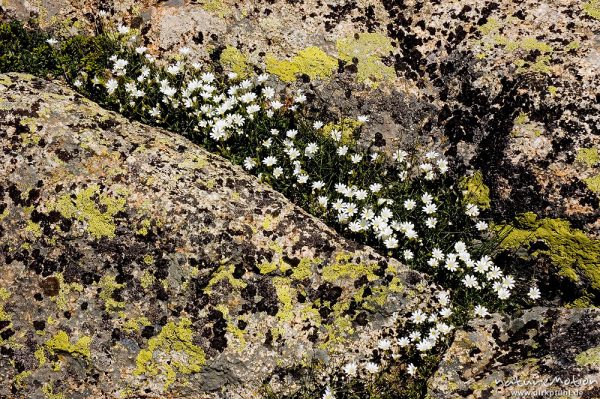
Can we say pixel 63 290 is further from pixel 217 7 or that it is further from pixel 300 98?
pixel 217 7

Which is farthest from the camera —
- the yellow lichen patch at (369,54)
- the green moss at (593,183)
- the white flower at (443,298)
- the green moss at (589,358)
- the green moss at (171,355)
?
the yellow lichen patch at (369,54)

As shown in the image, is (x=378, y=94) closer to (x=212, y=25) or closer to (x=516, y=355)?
(x=212, y=25)

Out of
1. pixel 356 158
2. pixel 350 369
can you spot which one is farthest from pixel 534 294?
pixel 356 158

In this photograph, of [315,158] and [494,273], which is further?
[315,158]

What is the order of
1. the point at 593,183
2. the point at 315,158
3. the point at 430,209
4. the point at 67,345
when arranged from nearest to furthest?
the point at 67,345 < the point at 593,183 < the point at 430,209 < the point at 315,158

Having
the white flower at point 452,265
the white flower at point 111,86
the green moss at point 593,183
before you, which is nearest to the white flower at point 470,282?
the white flower at point 452,265

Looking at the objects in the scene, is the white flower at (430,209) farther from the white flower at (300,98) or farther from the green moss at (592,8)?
the green moss at (592,8)
